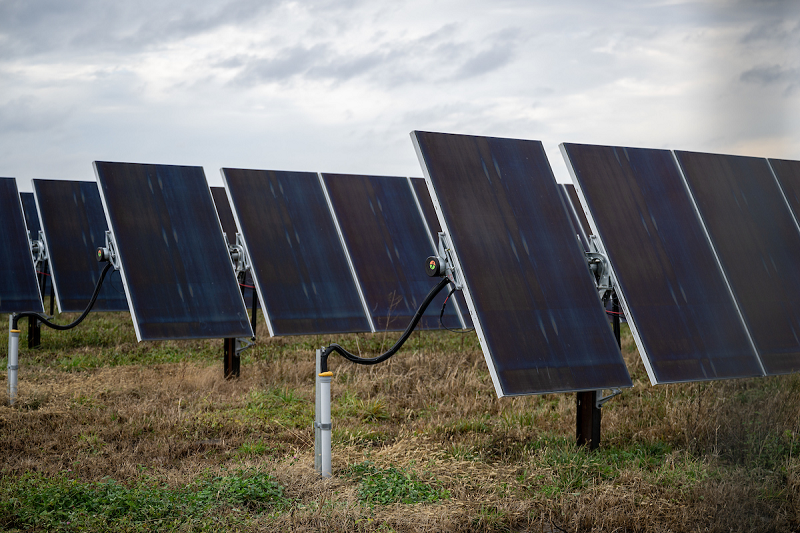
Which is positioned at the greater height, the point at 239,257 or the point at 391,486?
the point at 239,257

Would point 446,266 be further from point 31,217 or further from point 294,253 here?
point 31,217

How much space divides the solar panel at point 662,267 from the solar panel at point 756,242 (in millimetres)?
188

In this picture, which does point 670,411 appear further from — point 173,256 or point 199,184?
point 199,184

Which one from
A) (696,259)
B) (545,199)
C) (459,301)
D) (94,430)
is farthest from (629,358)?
(94,430)

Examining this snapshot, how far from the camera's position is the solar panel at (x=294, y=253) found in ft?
32.9

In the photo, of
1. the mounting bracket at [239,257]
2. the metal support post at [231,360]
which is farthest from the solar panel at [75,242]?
the metal support post at [231,360]

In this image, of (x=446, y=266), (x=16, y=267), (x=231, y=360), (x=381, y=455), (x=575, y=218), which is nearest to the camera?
(x=446, y=266)

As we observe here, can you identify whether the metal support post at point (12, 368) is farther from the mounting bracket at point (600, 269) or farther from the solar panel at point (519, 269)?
the mounting bracket at point (600, 269)

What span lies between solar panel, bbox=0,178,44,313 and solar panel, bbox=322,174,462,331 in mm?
6453

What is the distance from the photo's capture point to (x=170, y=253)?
992 cm

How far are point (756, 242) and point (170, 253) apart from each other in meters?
7.42

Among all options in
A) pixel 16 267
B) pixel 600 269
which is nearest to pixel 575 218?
pixel 600 269

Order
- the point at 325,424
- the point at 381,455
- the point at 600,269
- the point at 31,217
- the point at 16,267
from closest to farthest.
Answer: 1. the point at 325,424
2. the point at 381,455
3. the point at 600,269
4. the point at 16,267
5. the point at 31,217

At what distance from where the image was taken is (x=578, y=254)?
642cm
